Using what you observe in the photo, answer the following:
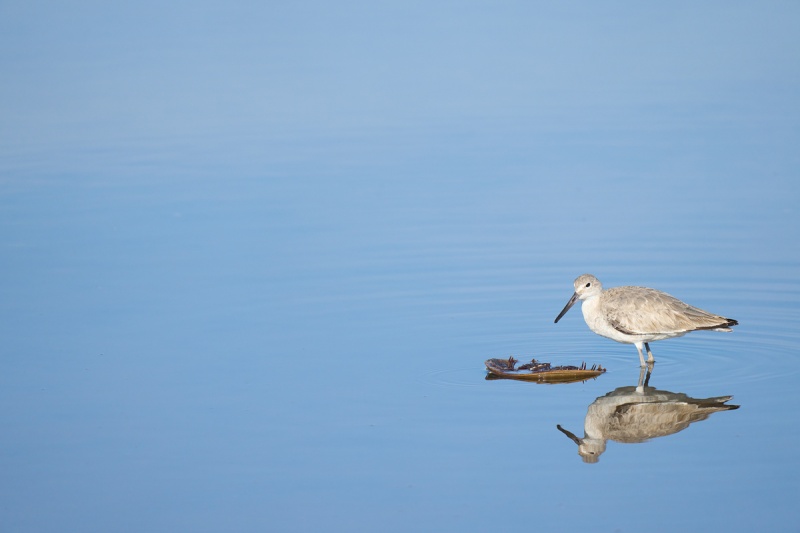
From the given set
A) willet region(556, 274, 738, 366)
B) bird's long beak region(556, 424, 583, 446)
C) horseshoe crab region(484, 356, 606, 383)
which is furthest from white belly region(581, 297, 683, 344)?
A: bird's long beak region(556, 424, 583, 446)

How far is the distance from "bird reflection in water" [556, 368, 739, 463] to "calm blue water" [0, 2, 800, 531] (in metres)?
0.14

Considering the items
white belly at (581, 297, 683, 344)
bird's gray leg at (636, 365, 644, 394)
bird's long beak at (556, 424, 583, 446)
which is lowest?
bird's long beak at (556, 424, 583, 446)

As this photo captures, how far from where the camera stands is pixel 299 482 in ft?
30.1

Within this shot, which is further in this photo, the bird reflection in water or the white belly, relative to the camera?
the white belly

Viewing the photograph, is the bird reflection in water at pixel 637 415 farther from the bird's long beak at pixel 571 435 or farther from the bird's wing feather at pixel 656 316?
the bird's wing feather at pixel 656 316

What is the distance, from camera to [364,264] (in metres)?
14.7

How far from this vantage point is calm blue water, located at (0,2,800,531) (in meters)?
9.24

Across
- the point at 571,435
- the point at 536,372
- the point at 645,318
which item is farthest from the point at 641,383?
the point at 571,435

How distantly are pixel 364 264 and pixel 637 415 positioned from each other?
5.02m

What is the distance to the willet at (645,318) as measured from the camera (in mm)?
11945

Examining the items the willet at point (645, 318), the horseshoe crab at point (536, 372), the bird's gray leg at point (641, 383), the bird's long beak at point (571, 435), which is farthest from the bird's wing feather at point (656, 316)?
the bird's long beak at point (571, 435)

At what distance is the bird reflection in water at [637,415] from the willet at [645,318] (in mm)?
973

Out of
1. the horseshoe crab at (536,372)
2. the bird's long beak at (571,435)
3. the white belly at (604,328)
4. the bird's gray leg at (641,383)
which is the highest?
the white belly at (604,328)

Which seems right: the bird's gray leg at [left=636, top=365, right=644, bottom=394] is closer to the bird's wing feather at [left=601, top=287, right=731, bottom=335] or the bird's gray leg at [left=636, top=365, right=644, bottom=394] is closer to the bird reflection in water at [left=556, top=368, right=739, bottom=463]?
the bird reflection in water at [left=556, top=368, right=739, bottom=463]
